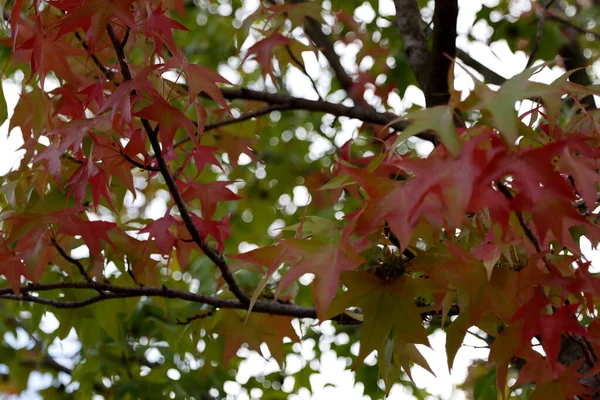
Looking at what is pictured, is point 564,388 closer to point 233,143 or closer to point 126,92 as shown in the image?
point 126,92

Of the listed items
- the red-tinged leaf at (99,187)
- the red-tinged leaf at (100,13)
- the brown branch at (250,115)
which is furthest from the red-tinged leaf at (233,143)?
the red-tinged leaf at (100,13)

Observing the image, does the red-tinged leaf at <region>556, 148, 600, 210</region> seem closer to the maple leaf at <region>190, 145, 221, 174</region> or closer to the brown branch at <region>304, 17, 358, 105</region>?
the maple leaf at <region>190, 145, 221, 174</region>

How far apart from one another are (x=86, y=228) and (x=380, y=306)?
0.64 metres

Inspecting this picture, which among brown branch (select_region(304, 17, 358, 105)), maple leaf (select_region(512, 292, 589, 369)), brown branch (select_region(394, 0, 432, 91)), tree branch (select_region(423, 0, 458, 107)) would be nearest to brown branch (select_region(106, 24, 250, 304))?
maple leaf (select_region(512, 292, 589, 369))

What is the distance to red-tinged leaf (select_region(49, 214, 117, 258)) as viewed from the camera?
128cm

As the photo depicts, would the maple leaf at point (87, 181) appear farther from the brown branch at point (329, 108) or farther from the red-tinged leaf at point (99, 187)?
the brown branch at point (329, 108)

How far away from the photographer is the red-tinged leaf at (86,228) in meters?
1.28

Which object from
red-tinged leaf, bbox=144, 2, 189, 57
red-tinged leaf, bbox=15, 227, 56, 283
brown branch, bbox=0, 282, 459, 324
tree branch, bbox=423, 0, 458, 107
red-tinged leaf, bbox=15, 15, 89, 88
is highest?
tree branch, bbox=423, 0, 458, 107

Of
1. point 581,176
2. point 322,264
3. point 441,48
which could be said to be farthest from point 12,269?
point 441,48

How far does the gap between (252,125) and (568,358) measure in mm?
1345

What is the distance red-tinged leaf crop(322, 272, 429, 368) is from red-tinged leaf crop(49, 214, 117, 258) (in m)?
0.57

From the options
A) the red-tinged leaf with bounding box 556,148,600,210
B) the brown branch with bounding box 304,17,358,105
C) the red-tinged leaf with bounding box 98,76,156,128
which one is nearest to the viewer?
the red-tinged leaf with bounding box 556,148,600,210

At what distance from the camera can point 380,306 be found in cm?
102

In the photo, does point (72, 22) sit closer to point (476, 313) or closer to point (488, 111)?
point (488, 111)
